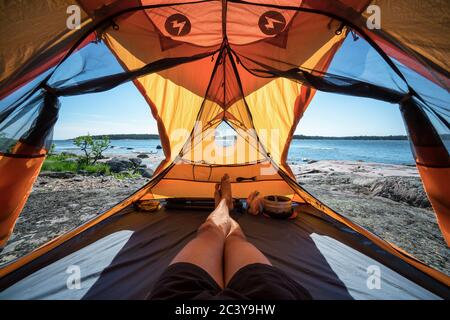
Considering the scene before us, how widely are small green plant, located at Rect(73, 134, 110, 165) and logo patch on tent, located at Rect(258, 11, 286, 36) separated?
25.8ft

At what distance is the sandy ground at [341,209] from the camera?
1916 millimetres

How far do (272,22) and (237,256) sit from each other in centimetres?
138

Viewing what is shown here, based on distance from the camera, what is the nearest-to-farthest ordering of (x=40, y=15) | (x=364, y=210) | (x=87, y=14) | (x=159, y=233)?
(x=40, y=15) < (x=87, y=14) < (x=159, y=233) < (x=364, y=210)

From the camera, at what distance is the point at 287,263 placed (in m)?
1.13

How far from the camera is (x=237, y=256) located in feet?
2.75

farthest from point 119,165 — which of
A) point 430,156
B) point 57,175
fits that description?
point 430,156

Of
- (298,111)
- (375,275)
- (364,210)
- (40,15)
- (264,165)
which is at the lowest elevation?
(364,210)

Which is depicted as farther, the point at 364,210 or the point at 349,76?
the point at 364,210

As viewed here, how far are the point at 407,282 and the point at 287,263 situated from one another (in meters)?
0.62

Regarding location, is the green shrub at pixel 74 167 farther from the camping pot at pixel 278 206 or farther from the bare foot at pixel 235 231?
the bare foot at pixel 235 231

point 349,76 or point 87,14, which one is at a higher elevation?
point 87,14

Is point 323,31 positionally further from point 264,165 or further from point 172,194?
point 172,194

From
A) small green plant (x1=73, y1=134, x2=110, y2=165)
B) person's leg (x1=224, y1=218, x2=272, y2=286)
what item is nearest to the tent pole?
person's leg (x1=224, y1=218, x2=272, y2=286)
